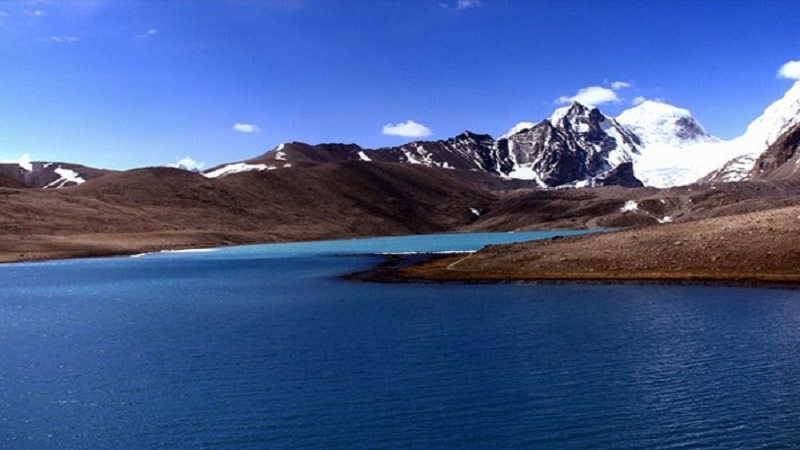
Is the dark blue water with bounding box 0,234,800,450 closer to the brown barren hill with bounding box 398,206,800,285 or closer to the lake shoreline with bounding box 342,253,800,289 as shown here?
the lake shoreline with bounding box 342,253,800,289

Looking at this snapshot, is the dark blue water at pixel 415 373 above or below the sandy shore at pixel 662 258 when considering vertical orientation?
below

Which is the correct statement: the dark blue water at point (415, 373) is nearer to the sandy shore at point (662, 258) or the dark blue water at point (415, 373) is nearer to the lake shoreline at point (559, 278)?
the lake shoreline at point (559, 278)

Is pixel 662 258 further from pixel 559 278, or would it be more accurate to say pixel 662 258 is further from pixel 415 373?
pixel 415 373

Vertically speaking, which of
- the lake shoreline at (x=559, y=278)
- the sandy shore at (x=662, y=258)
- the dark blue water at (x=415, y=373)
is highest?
the sandy shore at (x=662, y=258)

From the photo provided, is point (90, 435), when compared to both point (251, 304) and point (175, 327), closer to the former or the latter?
point (175, 327)

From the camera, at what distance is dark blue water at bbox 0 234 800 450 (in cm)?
2866

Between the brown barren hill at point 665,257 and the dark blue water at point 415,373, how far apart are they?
1080cm

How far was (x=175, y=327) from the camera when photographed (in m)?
57.8

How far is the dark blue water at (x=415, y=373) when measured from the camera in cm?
2866

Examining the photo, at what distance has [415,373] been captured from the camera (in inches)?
1503

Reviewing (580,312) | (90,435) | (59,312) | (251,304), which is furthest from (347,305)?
A: (90,435)

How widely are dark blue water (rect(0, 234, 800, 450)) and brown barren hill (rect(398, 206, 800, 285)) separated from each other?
10801 mm

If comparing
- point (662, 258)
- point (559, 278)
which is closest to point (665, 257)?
point (662, 258)

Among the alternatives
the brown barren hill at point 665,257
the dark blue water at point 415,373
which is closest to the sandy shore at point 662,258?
the brown barren hill at point 665,257
